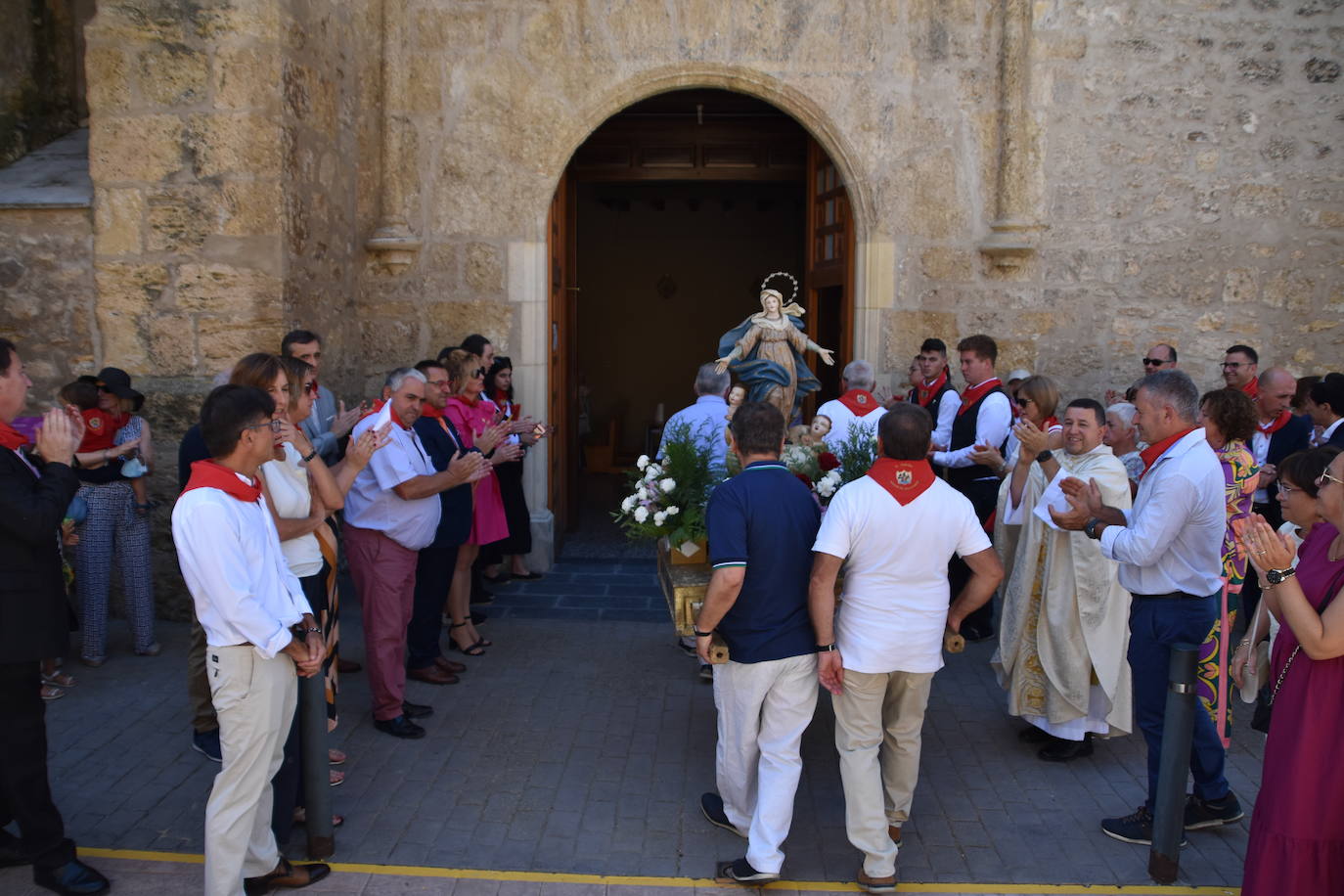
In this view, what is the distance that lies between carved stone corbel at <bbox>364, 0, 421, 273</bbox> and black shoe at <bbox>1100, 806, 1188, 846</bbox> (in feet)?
20.5

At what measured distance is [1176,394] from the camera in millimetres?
4051

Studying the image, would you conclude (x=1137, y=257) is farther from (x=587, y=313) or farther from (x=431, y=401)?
(x=587, y=313)

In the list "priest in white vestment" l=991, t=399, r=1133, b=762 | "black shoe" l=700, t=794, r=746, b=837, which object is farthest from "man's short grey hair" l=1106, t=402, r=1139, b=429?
"black shoe" l=700, t=794, r=746, b=837

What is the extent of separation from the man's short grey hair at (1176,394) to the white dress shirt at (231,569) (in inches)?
132

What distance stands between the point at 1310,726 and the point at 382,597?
385 cm

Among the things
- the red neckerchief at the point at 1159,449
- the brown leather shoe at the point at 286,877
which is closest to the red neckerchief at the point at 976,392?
the red neckerchief at the point at 1159,449

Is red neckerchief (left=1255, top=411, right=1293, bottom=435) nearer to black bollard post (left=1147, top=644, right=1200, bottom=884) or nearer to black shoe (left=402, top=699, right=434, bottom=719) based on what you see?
black bollard post (left=1147, top=644, right=1200, bottom=884)

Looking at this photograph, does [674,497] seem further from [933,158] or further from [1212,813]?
[933,158]

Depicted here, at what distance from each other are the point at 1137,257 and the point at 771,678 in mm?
5847

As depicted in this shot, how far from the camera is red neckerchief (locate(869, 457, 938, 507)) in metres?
3.68

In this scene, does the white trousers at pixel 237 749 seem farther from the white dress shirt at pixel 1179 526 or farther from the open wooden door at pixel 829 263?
the open wooden door at pixel 829 263

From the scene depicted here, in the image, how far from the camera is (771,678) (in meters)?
3.87

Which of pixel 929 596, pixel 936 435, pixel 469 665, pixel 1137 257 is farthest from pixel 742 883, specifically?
pixel 1137 257

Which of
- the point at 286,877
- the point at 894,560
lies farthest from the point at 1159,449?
the point at 286,877
